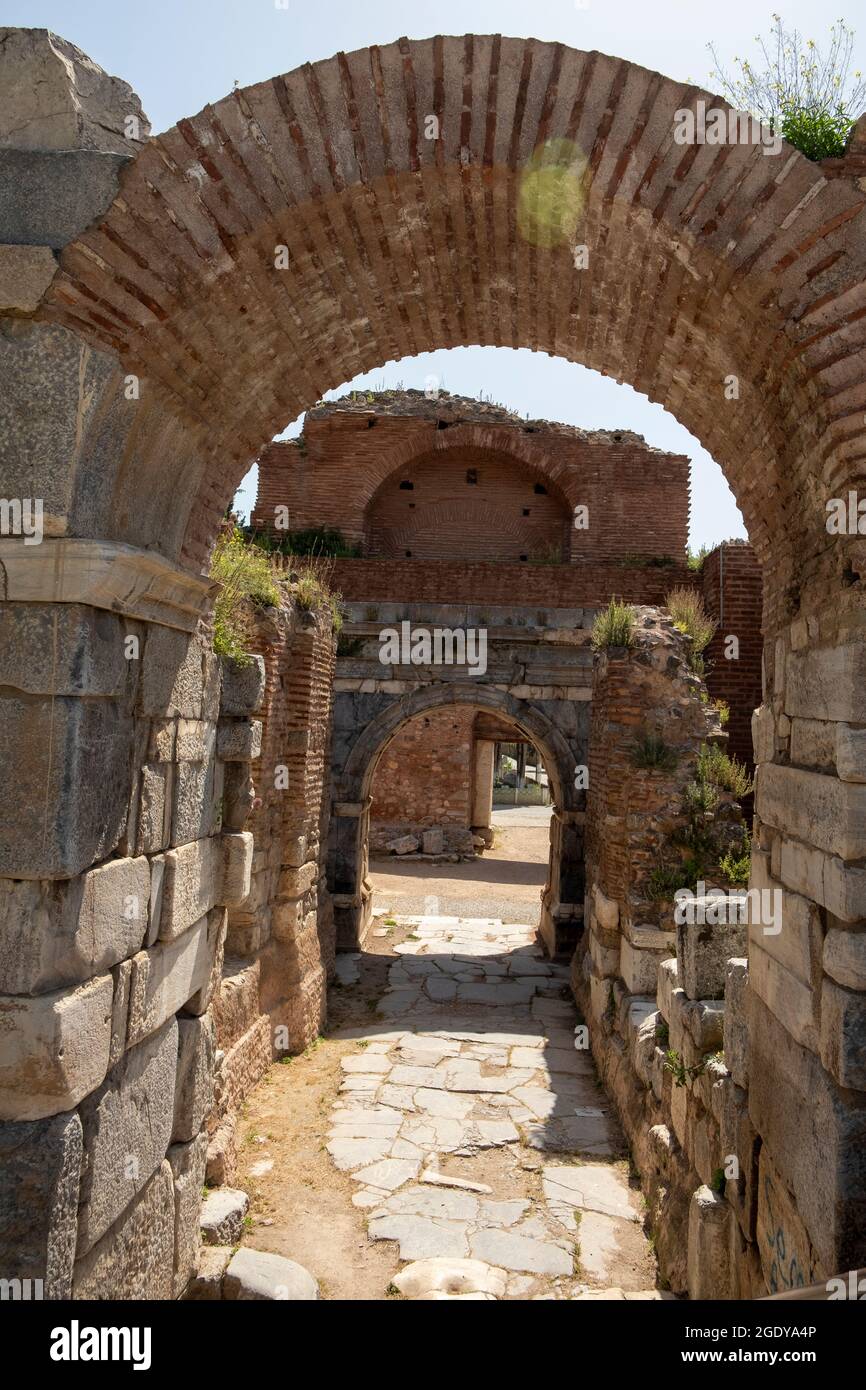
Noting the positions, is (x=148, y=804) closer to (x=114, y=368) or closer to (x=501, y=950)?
(x=114, y=368)

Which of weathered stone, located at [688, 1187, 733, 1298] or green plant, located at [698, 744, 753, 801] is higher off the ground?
green plant, located at [698, 744, 753, 801]

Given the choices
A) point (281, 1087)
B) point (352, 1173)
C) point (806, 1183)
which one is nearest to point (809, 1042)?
point (806, 1183)

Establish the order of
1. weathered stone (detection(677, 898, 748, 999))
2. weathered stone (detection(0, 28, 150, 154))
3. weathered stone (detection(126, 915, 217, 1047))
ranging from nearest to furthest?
weathered stone (detection(0, 28, 150, 154)) → weathered stone (detection(126, 915, 217, 1047)) → weathered stone (detection(677, 898, 748, 999))

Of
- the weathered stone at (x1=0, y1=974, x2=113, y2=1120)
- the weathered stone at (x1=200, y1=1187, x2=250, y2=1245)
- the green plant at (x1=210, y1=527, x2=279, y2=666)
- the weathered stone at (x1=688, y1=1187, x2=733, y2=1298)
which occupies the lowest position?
the weathered stone at (x1=200, y1=1187, x2=250, y2=1245)

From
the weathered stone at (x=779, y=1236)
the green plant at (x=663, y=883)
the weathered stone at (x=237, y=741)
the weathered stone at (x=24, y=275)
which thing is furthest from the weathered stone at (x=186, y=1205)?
the green plant at (x=663, y=883)

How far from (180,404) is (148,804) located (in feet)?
4.75

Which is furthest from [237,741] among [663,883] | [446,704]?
[446,704]

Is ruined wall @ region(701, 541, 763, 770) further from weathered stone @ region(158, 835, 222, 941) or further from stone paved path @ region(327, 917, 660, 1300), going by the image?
weathered stone @ region(158, 835, 222, 941)

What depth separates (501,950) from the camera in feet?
37.0

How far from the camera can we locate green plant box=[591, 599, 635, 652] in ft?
26.7

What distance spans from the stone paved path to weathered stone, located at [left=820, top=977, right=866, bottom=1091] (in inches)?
99.4

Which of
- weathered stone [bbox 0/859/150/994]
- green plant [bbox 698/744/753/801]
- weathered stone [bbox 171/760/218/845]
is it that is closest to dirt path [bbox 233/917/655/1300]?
weathered stone [bbox 171/760/218/845]

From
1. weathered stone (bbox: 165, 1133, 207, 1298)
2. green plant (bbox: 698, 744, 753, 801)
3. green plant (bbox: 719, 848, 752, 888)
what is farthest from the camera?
green plant (bbox: 698, 744, 753, 801)

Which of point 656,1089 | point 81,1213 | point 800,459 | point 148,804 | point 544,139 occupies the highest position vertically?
point 544,139
